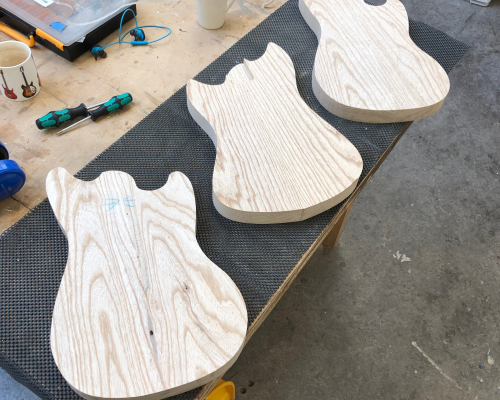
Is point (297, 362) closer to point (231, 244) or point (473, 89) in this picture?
point (231, 244)

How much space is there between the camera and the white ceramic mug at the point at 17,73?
3.03 ft

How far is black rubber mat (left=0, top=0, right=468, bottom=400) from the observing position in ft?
2.16

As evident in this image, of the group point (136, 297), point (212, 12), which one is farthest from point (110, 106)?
point (136, 297)

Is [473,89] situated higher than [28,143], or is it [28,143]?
[28,143]

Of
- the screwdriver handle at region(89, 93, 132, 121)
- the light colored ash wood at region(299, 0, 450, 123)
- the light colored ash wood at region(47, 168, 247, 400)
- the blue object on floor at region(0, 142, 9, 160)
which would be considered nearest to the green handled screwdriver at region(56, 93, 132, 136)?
the screwdriver handle at region(89, 93, 132, 121)

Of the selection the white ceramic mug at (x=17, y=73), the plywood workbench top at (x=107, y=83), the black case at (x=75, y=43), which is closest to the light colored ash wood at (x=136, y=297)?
the plywood workbench top at (x=107, y=83)

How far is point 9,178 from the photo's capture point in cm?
80

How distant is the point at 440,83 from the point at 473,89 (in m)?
1.33

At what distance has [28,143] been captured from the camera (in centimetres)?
93

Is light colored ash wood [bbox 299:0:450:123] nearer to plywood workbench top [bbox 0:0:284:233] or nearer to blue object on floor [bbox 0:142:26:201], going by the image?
plywood workbench top [bbox 0:0:284:233]

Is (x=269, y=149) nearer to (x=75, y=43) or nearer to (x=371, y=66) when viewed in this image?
(x=371, y=66)

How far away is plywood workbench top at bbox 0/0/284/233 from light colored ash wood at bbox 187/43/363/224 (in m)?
0.18

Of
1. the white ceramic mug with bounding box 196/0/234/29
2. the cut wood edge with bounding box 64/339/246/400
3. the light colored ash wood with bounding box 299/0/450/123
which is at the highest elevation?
the white ceramic mug with bounding box 196/0/234/29

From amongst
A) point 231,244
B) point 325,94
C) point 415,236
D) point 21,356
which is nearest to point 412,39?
point 325,94
